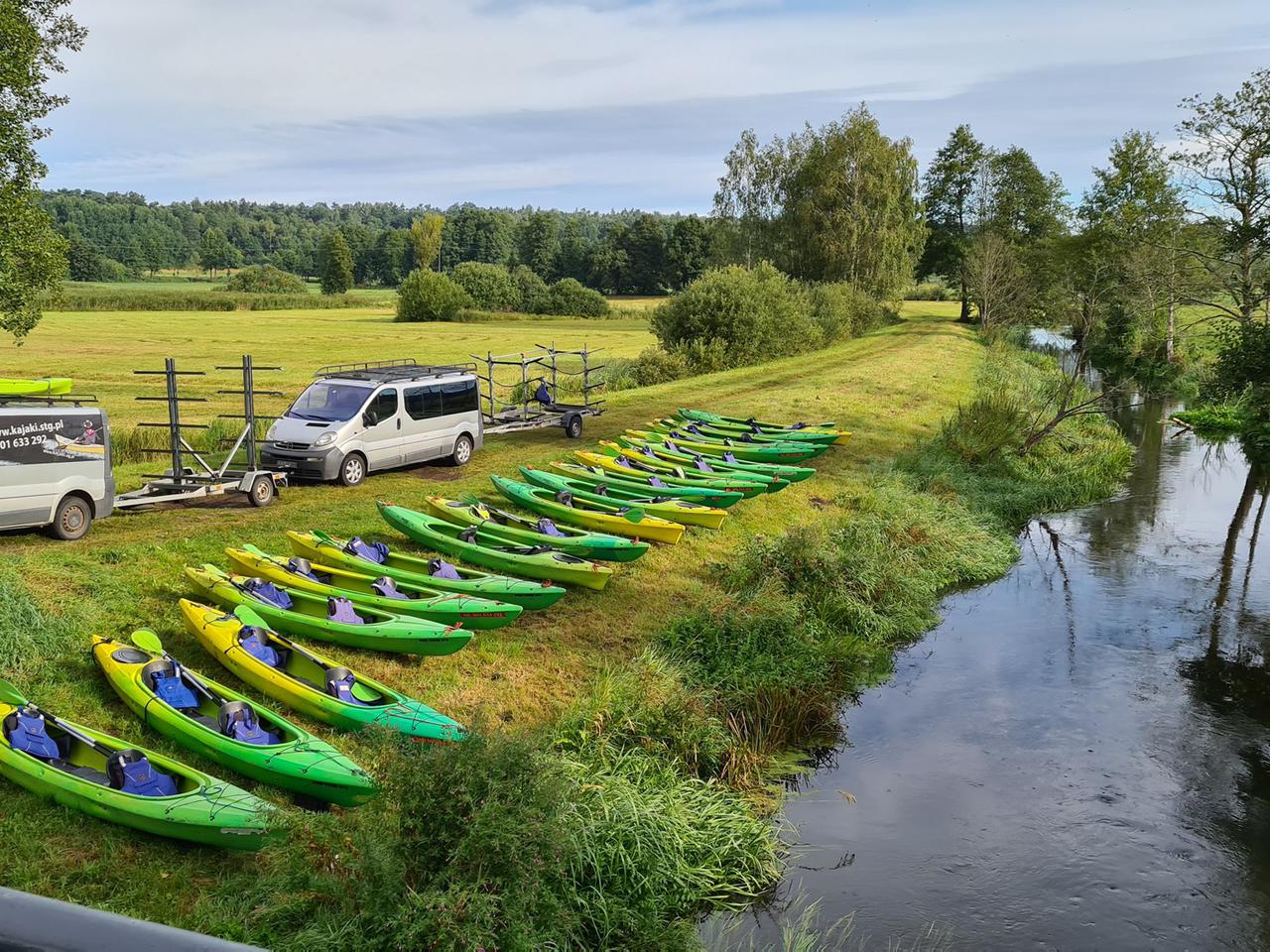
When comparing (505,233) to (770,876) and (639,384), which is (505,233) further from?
(770,876)

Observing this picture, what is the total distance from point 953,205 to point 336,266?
225 feet

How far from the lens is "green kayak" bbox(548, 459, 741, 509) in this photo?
1898cm

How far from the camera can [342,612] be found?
12.1m

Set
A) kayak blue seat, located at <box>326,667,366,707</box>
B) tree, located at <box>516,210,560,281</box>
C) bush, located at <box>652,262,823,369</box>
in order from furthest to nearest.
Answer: tree, located at <box>516,210,560,281</box>
bush, located at <box>652,262,823,369</box>
kayak blue seat, located at <box>326,667,366,707</box>

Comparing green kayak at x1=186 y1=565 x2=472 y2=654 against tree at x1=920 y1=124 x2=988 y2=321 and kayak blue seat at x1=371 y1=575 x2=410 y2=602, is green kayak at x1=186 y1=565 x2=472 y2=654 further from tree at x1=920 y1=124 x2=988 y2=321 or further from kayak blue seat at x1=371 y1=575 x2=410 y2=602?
tree at x1=920 y1=124 x2=988 y2=321

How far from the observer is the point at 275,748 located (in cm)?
909

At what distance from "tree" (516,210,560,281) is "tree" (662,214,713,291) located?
15991 millimetres

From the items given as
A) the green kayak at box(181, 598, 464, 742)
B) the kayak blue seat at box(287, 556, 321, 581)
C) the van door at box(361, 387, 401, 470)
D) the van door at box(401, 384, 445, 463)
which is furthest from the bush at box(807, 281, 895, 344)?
the green kayak at box(181, 598, 464, 742)

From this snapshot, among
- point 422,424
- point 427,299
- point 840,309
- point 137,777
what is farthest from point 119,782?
point 427,299

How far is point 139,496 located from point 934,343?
139 ft

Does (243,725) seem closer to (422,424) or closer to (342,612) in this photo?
(342,612)

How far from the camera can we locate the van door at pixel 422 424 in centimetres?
1950

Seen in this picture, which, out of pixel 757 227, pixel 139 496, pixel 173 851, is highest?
pixel 757 227

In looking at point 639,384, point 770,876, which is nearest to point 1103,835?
point 770,876
